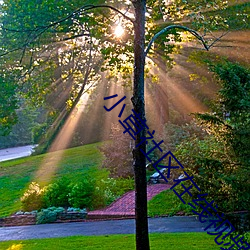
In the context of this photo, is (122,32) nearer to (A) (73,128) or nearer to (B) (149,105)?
(B) (149,105)

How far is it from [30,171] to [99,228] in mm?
12487

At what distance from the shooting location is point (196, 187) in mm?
4723

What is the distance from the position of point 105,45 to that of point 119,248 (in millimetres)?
8273

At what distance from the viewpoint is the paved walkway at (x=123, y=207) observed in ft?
32.9

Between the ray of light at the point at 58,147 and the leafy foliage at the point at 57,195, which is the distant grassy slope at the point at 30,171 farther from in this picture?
the leafy foliage at the point at 57,195

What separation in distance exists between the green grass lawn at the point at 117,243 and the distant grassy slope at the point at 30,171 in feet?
15.1

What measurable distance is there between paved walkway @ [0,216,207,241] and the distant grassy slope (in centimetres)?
289

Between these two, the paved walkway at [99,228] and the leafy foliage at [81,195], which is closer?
the paved walkway at [99,228]

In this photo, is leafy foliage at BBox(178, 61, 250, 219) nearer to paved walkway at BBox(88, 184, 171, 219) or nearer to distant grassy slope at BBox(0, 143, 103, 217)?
paved walkway at BBox(88, 184, 171, 219)

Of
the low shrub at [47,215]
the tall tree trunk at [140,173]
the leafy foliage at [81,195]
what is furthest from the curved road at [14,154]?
the tall tree trunk at [140,173]

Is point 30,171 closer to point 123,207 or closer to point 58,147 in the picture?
point 58,147

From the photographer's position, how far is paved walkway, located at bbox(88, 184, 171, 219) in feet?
32.9

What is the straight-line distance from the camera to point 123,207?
10727 mm

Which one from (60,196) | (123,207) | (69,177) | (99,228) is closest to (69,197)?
(60,196)
